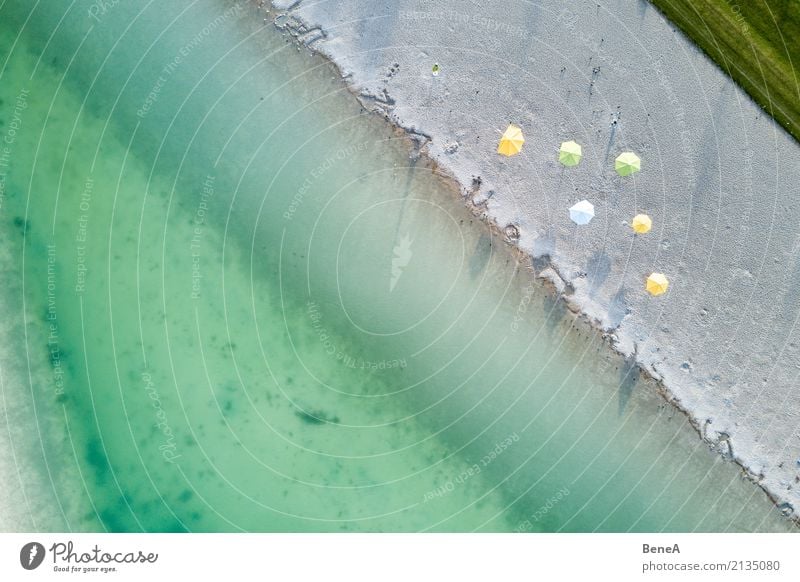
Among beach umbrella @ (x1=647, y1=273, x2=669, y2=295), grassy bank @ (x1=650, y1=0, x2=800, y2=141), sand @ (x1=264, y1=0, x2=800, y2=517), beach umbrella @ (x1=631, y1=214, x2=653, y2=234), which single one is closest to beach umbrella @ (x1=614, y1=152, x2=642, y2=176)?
sand @ (x1=264, y1=0, x2=800, y2=517)

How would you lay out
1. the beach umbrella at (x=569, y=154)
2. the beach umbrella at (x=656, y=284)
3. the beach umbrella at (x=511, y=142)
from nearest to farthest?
the beach umbrella at (x=511, y=142) → the beach umbrella at (x=569, y=154) → the beach umbrella at (x=656, y=284)

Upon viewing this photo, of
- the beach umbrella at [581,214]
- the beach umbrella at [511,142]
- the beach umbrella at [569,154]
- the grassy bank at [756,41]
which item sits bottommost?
the beach umbrella at [581,214]

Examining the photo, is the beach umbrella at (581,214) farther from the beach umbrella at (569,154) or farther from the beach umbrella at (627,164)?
the beach umbrella at (627,164)

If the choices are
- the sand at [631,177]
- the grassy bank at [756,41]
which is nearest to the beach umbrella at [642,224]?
the sand at [631,177]

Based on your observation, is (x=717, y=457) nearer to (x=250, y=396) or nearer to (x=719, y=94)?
(x=719, y=94)

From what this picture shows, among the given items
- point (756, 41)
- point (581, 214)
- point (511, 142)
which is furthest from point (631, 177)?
point (756, 41)

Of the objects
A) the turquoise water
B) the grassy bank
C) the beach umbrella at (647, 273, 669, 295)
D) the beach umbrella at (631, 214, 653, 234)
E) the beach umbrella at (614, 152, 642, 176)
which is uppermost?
the grassy bank

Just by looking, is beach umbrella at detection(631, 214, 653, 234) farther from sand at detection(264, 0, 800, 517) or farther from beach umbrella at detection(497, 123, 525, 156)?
beach umbrella at detection(497, 123, 525, 156)
